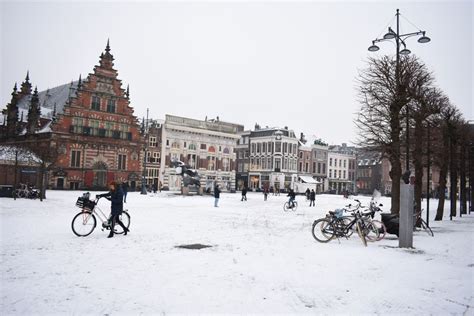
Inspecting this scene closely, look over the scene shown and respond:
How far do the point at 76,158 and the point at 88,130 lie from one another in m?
3.96

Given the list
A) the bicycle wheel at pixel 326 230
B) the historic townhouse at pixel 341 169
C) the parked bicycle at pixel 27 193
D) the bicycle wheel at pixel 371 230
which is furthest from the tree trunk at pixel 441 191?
the historic townhouse at pixel 341 169

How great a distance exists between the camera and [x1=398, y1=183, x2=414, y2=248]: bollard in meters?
11.3

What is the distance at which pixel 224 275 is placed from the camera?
24.3ft

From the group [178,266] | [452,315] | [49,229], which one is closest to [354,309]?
[452,315]

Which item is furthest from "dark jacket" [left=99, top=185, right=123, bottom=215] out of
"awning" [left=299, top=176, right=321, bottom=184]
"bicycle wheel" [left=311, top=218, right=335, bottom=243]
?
"awning" [left=299, top=176, right=321, bottom=184]

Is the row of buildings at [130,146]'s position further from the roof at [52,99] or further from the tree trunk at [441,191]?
the tree trunk at [441,191]

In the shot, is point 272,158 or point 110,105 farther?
point 272,158

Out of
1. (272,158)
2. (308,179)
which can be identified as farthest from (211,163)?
(308,179)

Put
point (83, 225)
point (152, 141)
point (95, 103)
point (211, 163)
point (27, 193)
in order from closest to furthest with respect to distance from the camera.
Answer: point (83, 225), point (27, 193), point (95, 103), point (152, 141), point (211, 163)

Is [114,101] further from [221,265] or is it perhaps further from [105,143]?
[221,265]

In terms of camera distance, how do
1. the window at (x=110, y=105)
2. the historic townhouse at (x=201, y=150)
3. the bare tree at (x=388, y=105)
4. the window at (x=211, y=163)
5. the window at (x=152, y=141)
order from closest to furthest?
1. the bare tree at (x=388, y=105)
2. the window at (x=110, y=105)
3. the window at (x=152, y=141)
4. the historic townhouse at (x=201, y=150)
5. the window at (x=211, y=163)

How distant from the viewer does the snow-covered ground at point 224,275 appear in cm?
572

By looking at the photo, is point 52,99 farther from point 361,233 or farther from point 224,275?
point 224,275

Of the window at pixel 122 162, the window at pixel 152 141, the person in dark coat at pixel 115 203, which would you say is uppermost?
the window at pixel 152 141
